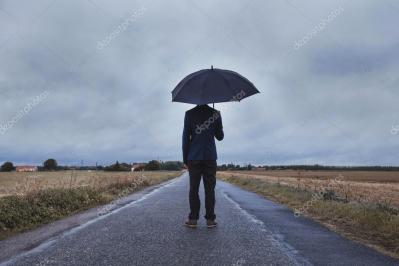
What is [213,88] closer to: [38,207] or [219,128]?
[219,128]

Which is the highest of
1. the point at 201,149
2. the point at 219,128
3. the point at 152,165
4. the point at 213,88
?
the point at 152,165

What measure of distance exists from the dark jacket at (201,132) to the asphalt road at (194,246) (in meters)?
1.30

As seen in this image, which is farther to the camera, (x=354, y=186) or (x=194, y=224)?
(x=354, y=186)

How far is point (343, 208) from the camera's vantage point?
12391mm

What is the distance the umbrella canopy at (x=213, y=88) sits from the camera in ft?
26.8

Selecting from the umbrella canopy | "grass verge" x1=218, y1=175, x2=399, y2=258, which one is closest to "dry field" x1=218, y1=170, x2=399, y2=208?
"grass verge" x1=218, y1=175, x2=399, y2=258

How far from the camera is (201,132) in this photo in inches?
334

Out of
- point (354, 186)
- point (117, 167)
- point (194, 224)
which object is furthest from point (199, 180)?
point (117, 167)

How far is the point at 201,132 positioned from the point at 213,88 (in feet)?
2.66

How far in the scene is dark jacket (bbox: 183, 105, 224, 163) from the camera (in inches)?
333

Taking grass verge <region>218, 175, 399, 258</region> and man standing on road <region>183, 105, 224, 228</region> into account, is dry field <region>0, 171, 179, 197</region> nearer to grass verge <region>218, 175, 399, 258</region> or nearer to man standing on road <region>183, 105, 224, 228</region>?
man standing on road <region>183, 105, 224, 228</region>

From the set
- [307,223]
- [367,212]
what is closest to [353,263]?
[307,223]

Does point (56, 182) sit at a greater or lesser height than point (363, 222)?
greater

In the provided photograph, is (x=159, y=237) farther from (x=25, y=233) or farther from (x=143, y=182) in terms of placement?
(x=143, y=182)
